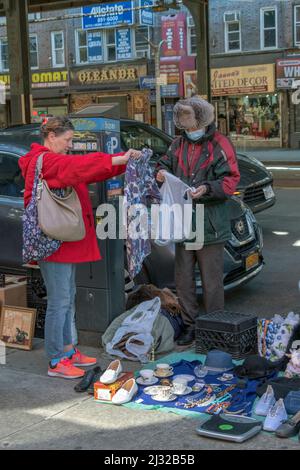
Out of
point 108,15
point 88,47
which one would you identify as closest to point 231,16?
point 108,15

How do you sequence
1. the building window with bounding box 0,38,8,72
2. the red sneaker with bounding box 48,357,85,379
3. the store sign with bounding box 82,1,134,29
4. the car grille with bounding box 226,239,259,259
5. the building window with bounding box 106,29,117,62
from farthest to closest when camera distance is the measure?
the building window with bounding box 0,38,8,72 → the building window with bounding box 106,29,117,62 → the store sign with bounding box 82,1,134,29 → the car grille with bounding box 226,239,259,259 → the red sneaker with bounding box 48,357,85,379

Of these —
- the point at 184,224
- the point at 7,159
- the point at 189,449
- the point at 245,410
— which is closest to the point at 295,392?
the point at 245,410

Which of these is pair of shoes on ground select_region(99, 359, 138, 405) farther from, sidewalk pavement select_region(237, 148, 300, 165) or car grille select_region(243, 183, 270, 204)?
sidewalk pavement select_region(237, 148, 300, 165)

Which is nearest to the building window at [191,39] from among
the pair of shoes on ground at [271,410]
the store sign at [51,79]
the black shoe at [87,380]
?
the store sign at [51,79]

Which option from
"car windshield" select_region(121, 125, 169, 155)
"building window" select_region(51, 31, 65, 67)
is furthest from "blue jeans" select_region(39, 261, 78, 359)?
"building window" select_region(51, 31, 65, 67)

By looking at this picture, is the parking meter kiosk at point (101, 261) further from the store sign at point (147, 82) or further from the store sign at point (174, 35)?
the store sign at point (147, 82)

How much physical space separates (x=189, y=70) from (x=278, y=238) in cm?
2271

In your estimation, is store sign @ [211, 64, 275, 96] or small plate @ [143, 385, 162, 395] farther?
store sign @ [211, 64, 275, 96]

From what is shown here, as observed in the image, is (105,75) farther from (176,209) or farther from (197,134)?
(176,209)

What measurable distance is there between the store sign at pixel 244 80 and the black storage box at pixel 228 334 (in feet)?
84.9

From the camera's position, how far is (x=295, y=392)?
412 centimetres

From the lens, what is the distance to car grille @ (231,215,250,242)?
6.43 metres

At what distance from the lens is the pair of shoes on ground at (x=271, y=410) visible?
3.84 m

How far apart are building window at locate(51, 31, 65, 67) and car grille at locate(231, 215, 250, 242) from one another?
30.0 m
